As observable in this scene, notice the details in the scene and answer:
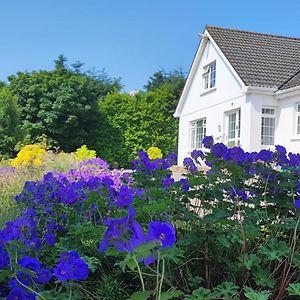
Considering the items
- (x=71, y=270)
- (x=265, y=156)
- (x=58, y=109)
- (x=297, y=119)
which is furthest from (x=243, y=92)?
(x=71, y=270)

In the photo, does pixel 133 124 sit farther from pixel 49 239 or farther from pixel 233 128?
pixel 49 239

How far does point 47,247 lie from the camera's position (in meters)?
2.23

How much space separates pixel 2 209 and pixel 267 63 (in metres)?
14.0

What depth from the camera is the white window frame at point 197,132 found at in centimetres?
1903

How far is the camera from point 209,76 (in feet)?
61.7

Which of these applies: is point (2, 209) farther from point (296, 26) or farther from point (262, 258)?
point (296, 26)

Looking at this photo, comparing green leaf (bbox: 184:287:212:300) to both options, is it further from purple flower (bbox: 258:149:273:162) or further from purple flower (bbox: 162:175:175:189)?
purple flower (bbox: 258:149:273:162)

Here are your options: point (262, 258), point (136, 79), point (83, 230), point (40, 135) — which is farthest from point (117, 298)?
point (136, 79)

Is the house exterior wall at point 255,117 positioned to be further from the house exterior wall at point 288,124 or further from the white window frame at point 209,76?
the white window frame at point 209,76

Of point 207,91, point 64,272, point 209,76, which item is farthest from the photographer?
point 209,76

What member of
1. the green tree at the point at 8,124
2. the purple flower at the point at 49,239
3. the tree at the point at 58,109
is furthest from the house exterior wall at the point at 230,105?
the purple flower at the point at 49,239

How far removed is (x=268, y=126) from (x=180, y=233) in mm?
13561

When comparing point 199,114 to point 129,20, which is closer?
point 129,20

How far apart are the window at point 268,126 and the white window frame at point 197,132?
3.90m
